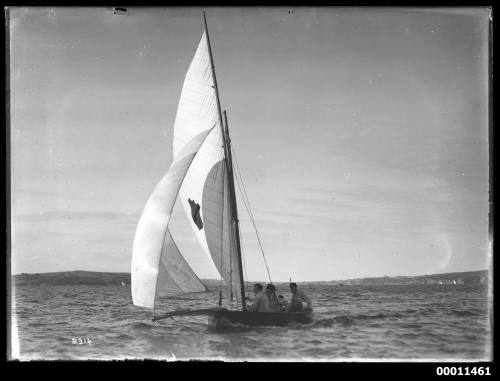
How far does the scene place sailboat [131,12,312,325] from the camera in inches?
713

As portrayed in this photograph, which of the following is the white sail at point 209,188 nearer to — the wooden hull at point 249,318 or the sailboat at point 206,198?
the sailboat at point 206,198

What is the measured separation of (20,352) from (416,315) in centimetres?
1721

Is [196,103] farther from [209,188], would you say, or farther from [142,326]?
[142,326]

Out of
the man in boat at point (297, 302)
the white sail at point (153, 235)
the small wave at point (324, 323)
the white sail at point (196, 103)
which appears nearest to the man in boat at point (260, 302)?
the man in boat at point (297, 302)

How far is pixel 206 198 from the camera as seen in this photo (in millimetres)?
19312

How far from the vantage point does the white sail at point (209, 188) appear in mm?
18938

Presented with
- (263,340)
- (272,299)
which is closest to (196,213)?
(272,299)

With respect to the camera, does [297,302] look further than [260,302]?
Yes

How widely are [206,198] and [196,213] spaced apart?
23.8 inches
